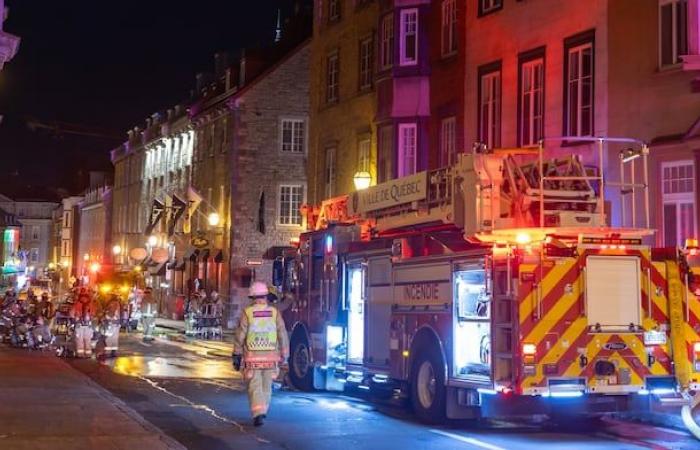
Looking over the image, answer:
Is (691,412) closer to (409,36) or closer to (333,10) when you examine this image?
(409,36)

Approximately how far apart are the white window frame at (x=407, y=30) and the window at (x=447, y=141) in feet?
7.59

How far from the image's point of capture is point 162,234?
52625 millimetres

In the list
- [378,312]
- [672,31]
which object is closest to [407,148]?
[672,31]

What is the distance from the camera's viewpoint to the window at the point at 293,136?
42031 mm

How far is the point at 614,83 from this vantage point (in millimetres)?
18203

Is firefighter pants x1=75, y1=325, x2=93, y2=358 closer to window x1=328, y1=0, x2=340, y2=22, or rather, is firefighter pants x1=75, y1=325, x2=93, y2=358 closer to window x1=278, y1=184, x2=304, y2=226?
window x1=328, y1=0, x2=340, y2=22

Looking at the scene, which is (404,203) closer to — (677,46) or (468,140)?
(677,46)

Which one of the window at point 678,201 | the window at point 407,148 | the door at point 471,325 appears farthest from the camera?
the window at point 407,148

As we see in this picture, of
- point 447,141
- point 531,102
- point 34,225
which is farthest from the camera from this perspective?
point 34,225

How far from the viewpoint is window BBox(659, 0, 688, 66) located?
17.2m

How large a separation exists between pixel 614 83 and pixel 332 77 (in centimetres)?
1509

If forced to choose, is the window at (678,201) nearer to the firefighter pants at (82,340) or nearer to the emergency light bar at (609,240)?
the emergency light bar at (609,240)

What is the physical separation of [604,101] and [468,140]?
5276 millimetres

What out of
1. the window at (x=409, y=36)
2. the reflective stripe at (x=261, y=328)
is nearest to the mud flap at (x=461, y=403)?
the reflective stripe at (x=261, y=328)
